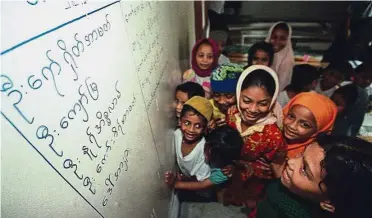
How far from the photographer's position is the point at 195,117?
135 cm

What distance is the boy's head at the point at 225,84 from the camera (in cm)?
152

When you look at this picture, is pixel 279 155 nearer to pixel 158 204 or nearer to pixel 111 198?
pixel 158 204

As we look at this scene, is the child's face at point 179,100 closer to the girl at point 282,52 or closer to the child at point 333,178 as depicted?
the child at point 333,178

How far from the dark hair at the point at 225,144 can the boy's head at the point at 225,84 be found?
0.82 ft

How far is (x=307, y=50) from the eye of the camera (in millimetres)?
3963

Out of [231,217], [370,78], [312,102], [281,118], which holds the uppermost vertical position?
[312,102]

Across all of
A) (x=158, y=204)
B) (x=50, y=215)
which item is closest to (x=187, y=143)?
(x=158, y=204)

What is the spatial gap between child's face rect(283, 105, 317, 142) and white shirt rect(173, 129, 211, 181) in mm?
487

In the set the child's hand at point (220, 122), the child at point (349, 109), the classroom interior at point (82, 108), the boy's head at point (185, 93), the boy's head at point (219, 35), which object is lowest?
the boy's head at point (219, 35)

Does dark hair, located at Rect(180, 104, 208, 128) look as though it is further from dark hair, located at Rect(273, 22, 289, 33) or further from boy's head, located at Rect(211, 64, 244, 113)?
→ dark hair, located at Rect(273, 22, 289, 33)

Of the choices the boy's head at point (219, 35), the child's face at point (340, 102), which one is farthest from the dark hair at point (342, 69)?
the boy's head at point (219, 35)

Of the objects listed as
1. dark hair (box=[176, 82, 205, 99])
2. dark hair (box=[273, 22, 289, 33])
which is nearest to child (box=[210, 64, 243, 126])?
dark hair (box=[176, 82, 205, 99])

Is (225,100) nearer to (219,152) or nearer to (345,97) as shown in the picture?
(219,152)

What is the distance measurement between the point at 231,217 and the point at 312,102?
3.61 ft
